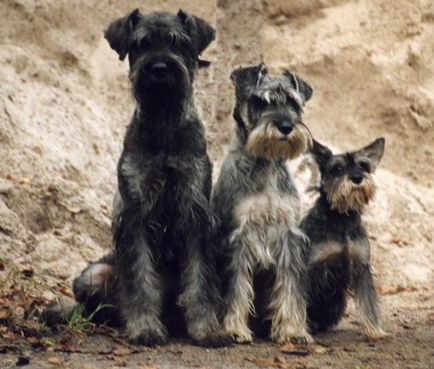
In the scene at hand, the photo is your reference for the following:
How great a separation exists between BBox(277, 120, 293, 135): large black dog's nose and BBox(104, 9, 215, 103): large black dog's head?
0.79 meters

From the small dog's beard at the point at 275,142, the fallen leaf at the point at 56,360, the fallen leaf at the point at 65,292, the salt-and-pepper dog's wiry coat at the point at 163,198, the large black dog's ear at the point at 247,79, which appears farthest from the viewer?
the fallen leaf at the point at 65,292

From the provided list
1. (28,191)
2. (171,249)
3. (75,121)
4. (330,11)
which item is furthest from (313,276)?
(330,11)

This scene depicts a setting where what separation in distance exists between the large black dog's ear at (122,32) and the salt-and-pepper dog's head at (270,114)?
971 millimetres

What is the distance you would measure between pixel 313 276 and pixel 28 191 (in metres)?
3.63

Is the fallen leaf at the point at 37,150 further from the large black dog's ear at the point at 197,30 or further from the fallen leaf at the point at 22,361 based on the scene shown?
the fallen leaf at the point at 22,361

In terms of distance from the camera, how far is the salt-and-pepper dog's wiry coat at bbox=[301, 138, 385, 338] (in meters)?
8.37

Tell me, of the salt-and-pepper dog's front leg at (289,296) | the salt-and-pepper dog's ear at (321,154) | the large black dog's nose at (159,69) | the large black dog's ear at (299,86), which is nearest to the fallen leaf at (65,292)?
the salt-and-pepper dog's front leg at (289,296)

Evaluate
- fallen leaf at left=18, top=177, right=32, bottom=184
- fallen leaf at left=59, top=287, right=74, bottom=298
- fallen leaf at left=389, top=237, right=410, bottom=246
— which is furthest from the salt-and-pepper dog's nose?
fallen leaf at left=389, top=237, right=410, bottom=246

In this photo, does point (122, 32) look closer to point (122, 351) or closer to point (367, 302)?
point (122, 351)

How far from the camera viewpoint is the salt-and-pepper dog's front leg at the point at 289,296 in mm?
7980

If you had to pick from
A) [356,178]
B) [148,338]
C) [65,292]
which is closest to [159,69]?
[356,178]

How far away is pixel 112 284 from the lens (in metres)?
8.18

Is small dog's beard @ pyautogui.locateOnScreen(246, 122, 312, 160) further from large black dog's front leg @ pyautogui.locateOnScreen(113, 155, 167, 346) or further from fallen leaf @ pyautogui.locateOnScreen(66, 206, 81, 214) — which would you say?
fallen leaf @ pyautogui.locateOnScreen(66, 206, 81, 214)

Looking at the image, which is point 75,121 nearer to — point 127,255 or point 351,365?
point 127,255
